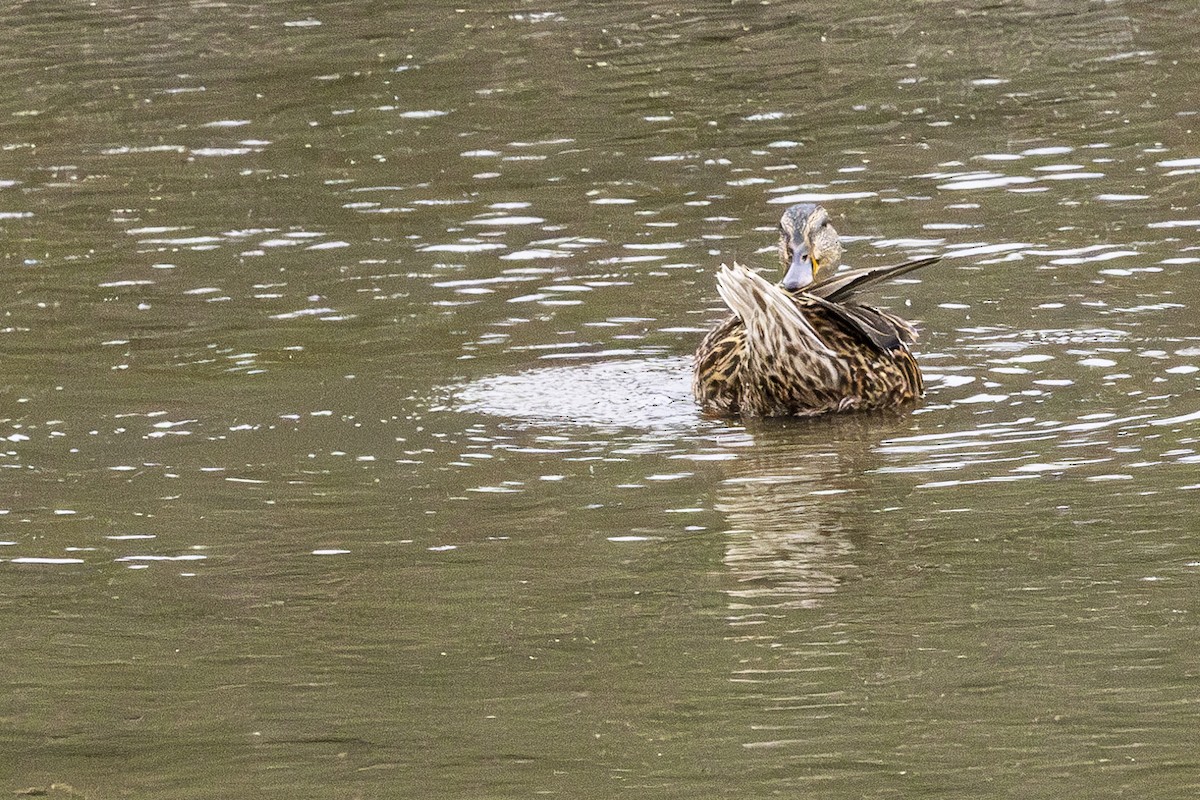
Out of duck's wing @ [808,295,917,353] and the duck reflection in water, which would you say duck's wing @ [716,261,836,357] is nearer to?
duck's wing @ [808,295,917,353]

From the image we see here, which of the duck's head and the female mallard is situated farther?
the duck's head

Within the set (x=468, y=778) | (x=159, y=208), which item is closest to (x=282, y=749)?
(x=468, y=778)

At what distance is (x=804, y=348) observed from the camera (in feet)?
32.5

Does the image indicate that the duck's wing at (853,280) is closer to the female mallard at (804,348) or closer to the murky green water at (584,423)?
the female mallard at (804,348)

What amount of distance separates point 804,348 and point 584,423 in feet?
3.20

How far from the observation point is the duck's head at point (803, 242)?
10.2 m

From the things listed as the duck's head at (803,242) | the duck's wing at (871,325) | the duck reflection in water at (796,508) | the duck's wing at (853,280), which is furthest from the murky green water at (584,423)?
the duck's head at (803,242)

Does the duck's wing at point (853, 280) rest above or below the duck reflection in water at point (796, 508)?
above

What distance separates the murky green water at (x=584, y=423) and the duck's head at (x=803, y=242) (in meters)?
0.67

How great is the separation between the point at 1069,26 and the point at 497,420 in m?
10.1

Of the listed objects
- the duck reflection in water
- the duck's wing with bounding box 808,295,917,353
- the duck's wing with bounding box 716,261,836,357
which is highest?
the duck's wing with bounding box 716,261,836,357

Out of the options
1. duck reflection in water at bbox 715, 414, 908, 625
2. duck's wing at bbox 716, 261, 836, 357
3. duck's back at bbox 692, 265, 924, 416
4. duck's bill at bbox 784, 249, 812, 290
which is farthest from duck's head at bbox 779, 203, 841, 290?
duck reflection in water at bbox 715, 414, 908, 625

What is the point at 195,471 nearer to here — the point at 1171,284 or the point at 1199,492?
the point at 1199,492

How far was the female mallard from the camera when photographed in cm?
982
